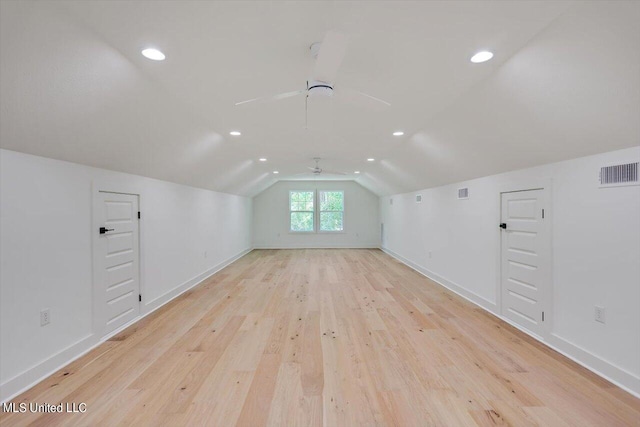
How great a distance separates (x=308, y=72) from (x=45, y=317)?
9.86ft

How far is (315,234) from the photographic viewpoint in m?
10.2

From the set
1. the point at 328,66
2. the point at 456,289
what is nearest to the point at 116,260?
the point at 328,66

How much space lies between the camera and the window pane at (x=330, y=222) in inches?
401

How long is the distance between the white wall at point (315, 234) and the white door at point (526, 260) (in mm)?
6658

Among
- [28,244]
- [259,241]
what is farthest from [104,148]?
[259,241]

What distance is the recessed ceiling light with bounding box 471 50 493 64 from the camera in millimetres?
1891

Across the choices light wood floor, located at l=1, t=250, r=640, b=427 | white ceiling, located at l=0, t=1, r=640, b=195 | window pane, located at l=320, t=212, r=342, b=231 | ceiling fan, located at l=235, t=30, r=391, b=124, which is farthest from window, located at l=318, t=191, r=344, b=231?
ceiling fan, located at l=235, t=30, r=391, b=124

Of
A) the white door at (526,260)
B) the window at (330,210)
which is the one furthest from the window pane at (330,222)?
the white door at (526,260)

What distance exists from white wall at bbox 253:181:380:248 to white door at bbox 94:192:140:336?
257 inches

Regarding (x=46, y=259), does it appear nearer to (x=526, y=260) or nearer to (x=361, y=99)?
(x=361, y=99)

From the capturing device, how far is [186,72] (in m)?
2.14

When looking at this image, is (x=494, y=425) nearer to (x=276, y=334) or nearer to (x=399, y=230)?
(x=276, y=334)

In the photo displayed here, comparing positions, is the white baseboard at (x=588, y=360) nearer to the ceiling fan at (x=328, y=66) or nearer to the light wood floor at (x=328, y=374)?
the light wood floor at (x=328, y=374)

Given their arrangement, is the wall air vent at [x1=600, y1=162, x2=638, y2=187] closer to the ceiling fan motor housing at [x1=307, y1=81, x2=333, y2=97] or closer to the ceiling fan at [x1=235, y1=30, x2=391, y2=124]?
the ceiling fan at [x1=235, y1=30, x2=391, y2=124]
